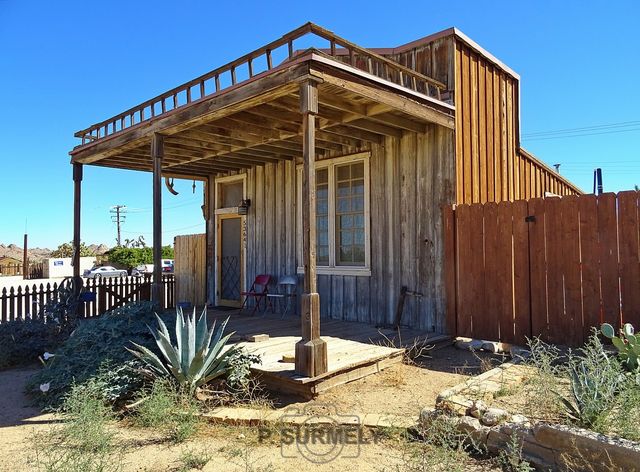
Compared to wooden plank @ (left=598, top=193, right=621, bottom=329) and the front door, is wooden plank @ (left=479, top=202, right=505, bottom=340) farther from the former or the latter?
the front door

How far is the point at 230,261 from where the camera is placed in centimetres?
966

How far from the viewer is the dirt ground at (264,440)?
2.87 metres

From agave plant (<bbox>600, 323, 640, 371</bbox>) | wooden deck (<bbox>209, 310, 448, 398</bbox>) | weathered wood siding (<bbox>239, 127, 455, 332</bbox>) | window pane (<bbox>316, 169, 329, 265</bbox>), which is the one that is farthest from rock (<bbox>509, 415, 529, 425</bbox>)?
window pane (<bbox>316, 169, 329, 265</bbox>)

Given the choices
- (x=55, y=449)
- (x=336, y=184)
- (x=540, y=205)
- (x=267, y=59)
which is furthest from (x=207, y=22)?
(x=55, y=449)

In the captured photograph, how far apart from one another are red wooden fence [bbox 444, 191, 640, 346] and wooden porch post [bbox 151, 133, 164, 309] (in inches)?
164

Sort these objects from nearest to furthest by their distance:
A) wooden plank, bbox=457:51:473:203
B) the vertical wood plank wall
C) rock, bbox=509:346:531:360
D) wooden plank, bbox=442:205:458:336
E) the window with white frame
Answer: rock, bbox=509:346:531:360 → wooden plank, bbox=442:205:458:336 → wooden plank, bbox=457:51:473:203 → the window with white frame → the vertical wood plank wall

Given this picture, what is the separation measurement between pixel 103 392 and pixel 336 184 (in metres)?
4.84

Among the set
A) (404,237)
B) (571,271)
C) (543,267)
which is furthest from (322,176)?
(571,271)

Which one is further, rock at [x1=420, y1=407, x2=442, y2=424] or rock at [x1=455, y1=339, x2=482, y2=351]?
rock at [x1=455, y1=339, x2=482, y2=351]

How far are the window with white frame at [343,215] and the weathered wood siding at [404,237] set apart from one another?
15 centimetres

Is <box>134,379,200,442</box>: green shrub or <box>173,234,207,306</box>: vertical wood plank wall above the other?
<box>173,234,207,306</box>: vertical wood plank wall

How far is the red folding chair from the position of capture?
26.6 feet

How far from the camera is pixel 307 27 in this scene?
422cm

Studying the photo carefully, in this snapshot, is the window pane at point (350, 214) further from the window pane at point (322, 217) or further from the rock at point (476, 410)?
the rock at point (476, 410)
